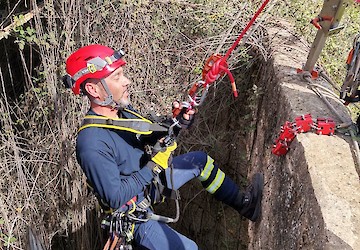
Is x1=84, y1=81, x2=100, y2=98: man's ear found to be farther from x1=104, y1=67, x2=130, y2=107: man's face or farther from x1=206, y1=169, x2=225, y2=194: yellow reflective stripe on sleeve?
x1=206, y1=169, x2=225, y2=194: yellow reflective stripe on sleeve

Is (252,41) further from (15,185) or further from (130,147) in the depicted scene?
(15,185)

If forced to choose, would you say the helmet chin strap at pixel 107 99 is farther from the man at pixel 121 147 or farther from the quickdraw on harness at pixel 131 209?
the quickdraw on harness at pixel 131 209

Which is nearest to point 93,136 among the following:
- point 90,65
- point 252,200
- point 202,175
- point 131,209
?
point 90,65

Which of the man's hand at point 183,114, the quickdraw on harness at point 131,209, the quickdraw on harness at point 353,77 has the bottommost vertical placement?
the quickdraw on harness at point 131,209

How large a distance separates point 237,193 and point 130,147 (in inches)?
41.7

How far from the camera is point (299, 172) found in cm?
277

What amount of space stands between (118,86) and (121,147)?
1.37 ft

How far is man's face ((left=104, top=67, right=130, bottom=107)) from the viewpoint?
122 inches

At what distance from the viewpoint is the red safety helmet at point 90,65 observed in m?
3.03

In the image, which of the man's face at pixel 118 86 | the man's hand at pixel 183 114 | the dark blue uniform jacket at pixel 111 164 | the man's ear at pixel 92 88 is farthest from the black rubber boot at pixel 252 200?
the man's ear at pixel 92 88

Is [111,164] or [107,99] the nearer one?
[111,164]

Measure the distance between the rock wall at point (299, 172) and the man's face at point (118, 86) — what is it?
1181 millimetres

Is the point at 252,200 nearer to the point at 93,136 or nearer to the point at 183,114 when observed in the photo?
the point at 183,114

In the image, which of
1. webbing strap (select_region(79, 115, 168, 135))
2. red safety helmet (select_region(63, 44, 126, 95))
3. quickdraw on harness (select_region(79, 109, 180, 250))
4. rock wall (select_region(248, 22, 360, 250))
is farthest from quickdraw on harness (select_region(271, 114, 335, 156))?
red safety helmet (select_region(63, 44, 126, 95))
